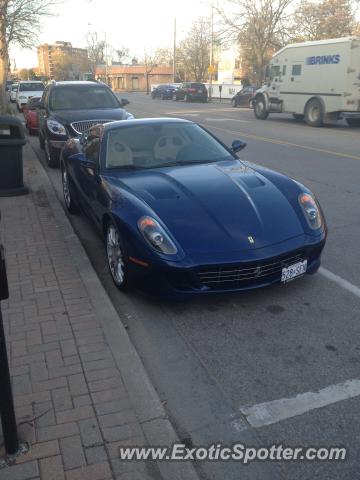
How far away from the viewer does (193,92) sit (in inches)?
1626

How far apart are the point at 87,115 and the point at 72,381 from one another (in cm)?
781

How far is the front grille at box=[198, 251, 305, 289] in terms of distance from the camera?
12.2 ft

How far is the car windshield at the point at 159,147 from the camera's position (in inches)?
200

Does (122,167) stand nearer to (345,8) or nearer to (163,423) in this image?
(163,423)

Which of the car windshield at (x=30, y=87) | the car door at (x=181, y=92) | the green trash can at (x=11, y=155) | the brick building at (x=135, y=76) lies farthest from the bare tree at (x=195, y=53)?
the green trash can at (x=11, y=155)

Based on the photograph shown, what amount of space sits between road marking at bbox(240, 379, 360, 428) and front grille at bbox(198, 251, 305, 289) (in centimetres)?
109

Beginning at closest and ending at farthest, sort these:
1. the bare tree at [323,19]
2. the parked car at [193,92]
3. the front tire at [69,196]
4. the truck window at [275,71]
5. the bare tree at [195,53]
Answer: the front tire at [69,196] → the truck window at [275,71] → the parked car at [193,92] → the bare tree at [323,19] → the bare tree at [195,53]

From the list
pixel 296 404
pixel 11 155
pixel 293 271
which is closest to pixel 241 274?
pixel 293 271

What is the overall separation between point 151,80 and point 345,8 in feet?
173

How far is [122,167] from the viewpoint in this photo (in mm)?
4996

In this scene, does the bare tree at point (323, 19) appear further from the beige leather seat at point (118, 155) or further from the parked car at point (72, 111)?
the beige leather seat at point (118, 155)

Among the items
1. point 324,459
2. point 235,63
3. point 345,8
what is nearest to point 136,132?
point 324,459

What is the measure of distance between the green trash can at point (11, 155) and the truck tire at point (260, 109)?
17.6m

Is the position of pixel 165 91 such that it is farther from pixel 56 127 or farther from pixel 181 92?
pixel 56 127
